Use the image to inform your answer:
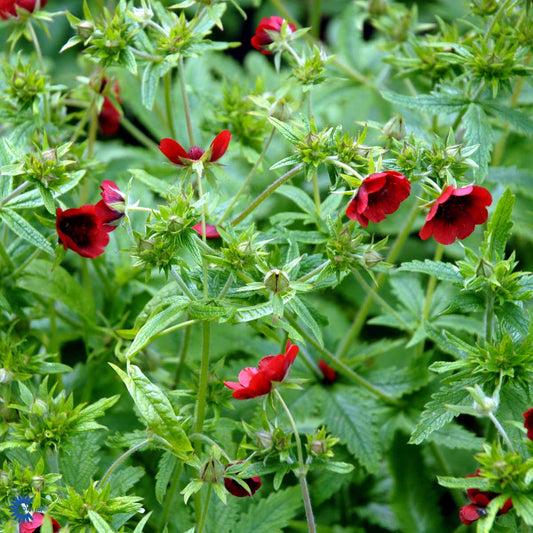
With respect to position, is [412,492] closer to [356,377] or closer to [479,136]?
[356,377]

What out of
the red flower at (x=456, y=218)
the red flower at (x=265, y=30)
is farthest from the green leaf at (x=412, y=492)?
the red flower at (x=265, y=30)

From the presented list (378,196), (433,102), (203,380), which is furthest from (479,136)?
(203,380)

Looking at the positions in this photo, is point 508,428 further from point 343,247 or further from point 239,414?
point 239,414

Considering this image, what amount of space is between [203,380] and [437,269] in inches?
18.4

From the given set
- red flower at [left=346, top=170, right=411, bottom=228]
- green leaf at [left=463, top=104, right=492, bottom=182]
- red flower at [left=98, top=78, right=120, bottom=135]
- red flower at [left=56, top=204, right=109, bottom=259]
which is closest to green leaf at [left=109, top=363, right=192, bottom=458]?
red flower at [left=56, top=204, right=109, bottom=259]

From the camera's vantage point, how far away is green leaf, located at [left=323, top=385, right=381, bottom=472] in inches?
64.0

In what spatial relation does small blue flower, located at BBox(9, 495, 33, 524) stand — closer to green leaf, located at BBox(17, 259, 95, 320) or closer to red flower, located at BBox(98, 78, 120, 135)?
green leaf, located at BBox(17, 259, 95, 320)

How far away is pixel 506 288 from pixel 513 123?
1.47 ft

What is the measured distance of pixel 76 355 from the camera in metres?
2.03

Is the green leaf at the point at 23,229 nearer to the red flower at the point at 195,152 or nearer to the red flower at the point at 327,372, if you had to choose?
the red flower at the point at 195,152

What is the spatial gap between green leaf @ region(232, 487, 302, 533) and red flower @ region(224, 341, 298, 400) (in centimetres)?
43

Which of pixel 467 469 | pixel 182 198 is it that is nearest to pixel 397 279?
pixel 467 469

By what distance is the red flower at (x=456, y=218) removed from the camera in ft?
4.11

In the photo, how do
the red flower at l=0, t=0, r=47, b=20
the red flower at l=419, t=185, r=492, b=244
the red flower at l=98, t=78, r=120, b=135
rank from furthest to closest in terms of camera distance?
the red flower at l=98, t=78, r=120, b=135, the red flower at l=0, t=0, r=47, b=20, the red flower at l=419, t=185, r=492, b=244
